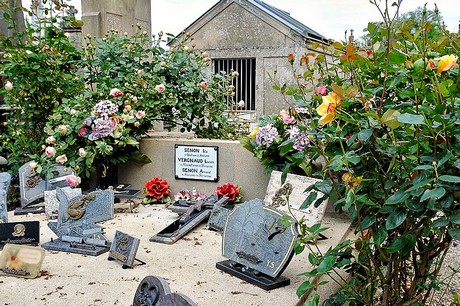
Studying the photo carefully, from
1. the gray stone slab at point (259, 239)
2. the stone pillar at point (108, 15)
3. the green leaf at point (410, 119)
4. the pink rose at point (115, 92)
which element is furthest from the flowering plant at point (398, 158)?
the stone pillar at point (108, 15)

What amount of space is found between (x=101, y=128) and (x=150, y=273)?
6.31ft

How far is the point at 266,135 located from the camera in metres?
3.88

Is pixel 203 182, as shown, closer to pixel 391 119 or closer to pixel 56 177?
pixel 56 177

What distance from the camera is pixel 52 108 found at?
4.93 m

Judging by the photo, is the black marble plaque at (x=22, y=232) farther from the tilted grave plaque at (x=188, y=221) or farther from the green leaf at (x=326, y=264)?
the green leaf at (x=326, y=264)

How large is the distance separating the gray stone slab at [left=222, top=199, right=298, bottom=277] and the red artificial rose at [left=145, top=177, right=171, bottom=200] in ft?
5.84

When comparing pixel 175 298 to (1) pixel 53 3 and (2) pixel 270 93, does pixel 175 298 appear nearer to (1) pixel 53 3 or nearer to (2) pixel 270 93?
(1) pixel 53 3

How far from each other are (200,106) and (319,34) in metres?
6.95

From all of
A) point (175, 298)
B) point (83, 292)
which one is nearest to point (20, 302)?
point (83, 292)

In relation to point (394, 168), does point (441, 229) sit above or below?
below

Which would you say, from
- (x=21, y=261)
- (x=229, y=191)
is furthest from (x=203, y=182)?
(x=21, y=261)

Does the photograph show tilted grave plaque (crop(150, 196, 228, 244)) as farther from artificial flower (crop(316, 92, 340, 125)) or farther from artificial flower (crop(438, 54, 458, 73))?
artificial flower (crop(438, 54, 458, 73))

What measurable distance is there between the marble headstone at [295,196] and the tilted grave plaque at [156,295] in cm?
195

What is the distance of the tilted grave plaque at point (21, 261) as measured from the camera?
2.60 m
